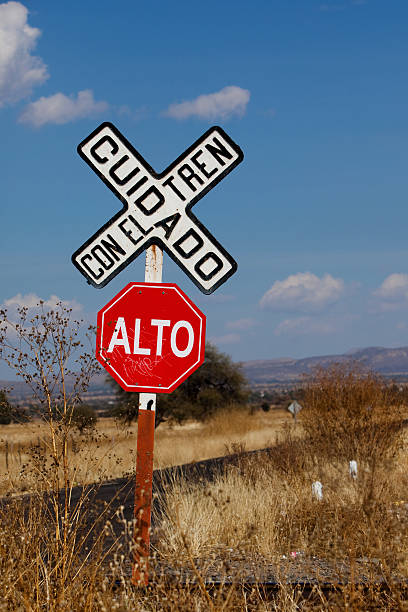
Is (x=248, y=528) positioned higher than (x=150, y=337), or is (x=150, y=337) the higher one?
(x=150, y=337)

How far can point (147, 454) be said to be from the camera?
16.1 feet

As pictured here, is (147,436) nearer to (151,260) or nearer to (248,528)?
(151,260)

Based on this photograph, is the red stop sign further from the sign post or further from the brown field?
the brown field

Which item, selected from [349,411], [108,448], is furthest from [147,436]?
[349,411]

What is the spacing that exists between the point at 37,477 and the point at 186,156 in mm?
2389

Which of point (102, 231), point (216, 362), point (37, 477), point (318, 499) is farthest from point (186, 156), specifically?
point (216, 362)

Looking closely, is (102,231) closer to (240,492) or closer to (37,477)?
(37,477)

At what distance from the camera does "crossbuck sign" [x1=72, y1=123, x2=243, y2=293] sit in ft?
16.4

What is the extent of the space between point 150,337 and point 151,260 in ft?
1.76

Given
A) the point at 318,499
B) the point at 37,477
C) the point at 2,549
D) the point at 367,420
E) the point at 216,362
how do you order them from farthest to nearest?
the point at 216,362 → the point at 367,420 → the point at 318,499 → the point at 37,477 → the point at 2,549

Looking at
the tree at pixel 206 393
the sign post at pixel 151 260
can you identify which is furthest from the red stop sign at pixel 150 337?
the tree at pixel 206 393

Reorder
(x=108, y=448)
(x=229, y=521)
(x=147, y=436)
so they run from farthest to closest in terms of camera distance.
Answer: (x=229, y=521) → (x=108, y=448) → (x=147, y=436)

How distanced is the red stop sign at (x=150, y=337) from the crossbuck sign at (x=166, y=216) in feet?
0.68

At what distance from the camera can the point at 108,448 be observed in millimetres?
5227
